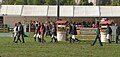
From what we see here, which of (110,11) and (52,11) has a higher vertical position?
(52,11)

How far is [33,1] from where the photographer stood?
4198 inches

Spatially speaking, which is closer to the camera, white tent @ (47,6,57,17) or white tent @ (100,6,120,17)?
white tent @ (100,6,120,17)

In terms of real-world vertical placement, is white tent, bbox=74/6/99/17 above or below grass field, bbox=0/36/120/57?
above

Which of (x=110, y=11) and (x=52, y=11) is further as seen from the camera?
(x=52, y=11)

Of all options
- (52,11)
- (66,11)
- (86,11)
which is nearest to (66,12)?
(66,11)

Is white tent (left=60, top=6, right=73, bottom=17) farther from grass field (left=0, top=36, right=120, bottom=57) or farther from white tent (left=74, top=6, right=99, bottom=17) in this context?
grass field (left=0, top=36, right=120, bottom=57)

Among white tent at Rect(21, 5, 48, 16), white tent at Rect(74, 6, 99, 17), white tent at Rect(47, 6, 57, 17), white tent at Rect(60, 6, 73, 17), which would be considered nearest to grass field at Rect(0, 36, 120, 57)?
→ white tent at Rect(74, 6, 99, 17)

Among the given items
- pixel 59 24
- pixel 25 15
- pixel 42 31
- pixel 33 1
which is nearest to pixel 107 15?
pixel 25 15

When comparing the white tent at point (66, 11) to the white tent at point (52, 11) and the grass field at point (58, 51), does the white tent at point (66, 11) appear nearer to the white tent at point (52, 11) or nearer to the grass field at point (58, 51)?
the white tent at point (52, 11)

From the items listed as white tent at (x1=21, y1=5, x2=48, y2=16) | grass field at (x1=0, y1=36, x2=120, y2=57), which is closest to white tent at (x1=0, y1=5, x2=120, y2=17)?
white tent at (x1=21, y1=5, x2=48, y2=16)

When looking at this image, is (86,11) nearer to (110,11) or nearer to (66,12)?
(66,12)

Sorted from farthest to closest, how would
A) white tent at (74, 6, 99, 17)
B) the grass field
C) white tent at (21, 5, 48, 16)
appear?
white tent at (21, 5, 48, 16), white tent at (74, 6, 99, 17), the grass field

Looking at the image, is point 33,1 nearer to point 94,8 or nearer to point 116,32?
point 94,8

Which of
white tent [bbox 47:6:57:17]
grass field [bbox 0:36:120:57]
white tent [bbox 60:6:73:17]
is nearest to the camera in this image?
grass field [bbox 0:36:120:57]
